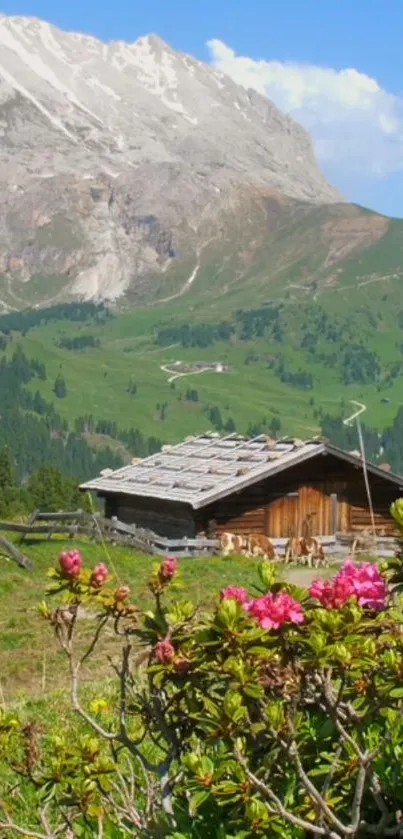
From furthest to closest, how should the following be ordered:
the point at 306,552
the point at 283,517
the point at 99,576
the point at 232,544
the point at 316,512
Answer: the point at 316,512
the point at 283,517
the point at 306,552
the point at 232,544
the point at 99,576

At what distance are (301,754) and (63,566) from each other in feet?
4.35

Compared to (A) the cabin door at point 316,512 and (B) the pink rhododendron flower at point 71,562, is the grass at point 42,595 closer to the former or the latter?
(B) the pink rhododendron flower at point 71,562

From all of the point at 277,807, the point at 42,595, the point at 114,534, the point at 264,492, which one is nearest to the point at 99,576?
the point at 277,807

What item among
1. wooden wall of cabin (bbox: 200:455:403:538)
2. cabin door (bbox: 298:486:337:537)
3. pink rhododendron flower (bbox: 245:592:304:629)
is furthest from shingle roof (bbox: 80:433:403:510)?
pink rhododendron flower (bbox: 245:592:304:629)

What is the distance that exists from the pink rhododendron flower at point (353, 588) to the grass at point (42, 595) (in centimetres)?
282

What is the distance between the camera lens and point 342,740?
13.5 feet

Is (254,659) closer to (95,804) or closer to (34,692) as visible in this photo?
(95,804)

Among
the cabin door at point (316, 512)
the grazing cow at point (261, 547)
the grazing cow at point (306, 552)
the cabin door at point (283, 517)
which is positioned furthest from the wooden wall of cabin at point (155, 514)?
the cabin door at point (316, 512)

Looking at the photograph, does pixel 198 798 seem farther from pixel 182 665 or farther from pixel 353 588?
pixel 353 588

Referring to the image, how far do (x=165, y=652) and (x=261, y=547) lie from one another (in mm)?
38347

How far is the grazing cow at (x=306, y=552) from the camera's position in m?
41.3

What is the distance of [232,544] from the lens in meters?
41.5

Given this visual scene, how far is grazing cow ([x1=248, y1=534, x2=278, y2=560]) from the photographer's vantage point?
4203 cm

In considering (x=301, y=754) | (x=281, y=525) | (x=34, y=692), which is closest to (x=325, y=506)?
(x=281, y=525)
